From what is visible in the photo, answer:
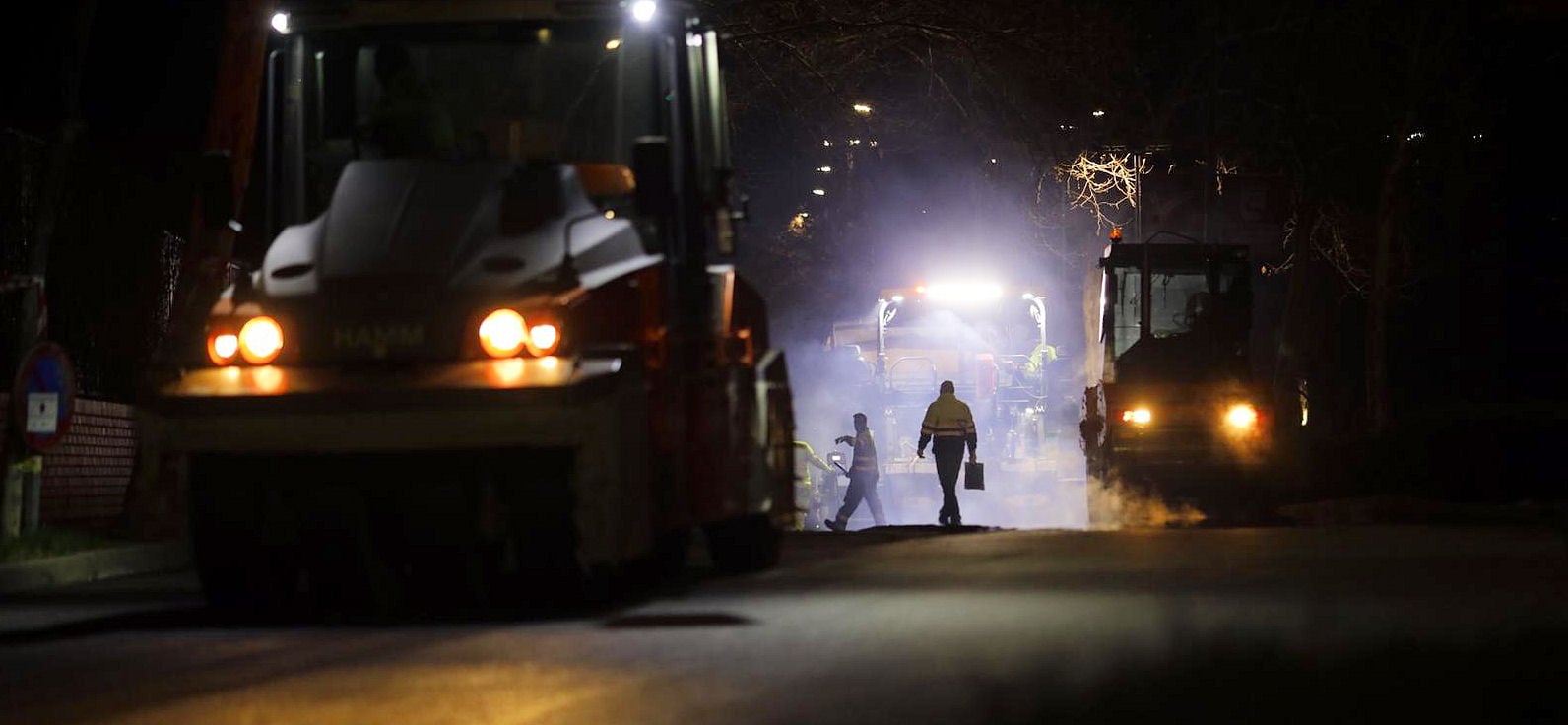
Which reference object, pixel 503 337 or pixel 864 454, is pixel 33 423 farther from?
pixel 864 454

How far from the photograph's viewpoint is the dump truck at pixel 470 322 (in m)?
10.5

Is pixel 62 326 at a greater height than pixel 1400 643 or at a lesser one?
greater

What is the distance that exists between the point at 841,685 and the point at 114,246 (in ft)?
47.8

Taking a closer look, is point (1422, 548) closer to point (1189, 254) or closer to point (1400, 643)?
point (1400, 643)

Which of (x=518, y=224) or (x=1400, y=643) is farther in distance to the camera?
(x=518, y=224)

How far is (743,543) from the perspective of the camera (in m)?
14.4

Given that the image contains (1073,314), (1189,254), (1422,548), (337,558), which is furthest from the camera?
(1073,314)

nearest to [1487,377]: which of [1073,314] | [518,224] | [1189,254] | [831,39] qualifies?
[1073,314]

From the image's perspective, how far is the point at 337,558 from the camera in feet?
36.1

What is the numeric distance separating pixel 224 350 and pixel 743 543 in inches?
168

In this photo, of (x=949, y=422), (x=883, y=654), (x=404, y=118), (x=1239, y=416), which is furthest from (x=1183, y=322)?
(x=883, y=654)

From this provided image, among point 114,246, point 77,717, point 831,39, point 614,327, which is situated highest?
point 831,39

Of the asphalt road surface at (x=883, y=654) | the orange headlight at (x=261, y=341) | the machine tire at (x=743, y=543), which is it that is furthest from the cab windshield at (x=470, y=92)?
the machine tire at (x=743, y=543)

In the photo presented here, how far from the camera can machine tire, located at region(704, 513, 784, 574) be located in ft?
46.9
